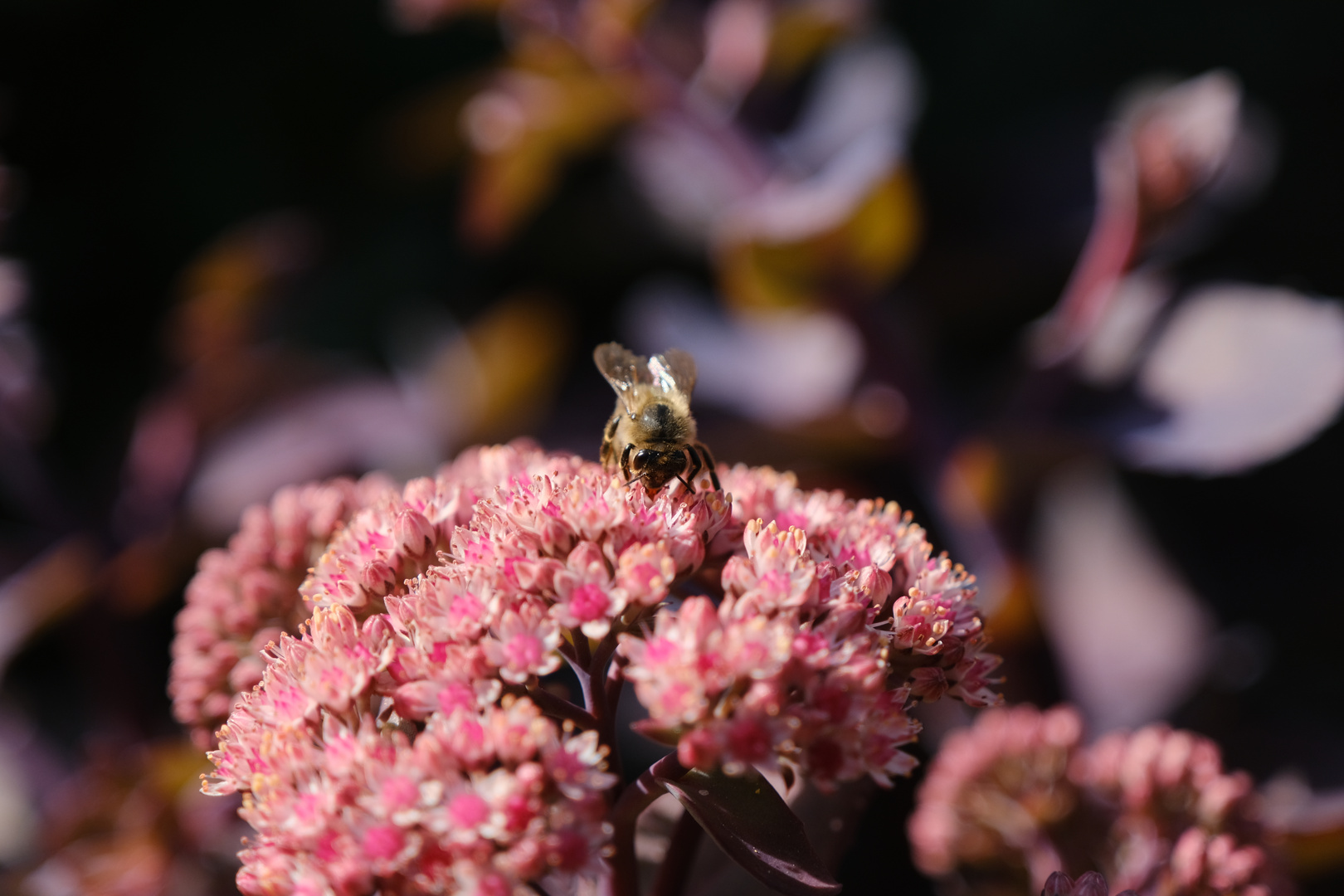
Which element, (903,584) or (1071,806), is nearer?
(903,584)

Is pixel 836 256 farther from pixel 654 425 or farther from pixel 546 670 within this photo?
pixel 546 670

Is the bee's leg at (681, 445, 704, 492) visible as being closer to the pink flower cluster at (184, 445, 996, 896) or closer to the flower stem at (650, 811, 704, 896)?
the pink flower cluster at (184, 445, 996, 896)

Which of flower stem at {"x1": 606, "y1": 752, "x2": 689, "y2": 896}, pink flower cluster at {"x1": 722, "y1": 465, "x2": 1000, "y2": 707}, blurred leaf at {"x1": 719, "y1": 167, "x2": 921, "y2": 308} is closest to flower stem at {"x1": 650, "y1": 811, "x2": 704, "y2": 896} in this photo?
flower stem at {"x1": 606, "y1": 752, "x2": 689, "y2": 896}

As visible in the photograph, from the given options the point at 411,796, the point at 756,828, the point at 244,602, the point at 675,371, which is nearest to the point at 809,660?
the point at 756,828

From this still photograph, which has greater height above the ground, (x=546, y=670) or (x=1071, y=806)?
(x=1071, y=806)

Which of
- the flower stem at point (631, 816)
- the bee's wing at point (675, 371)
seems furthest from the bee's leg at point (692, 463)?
the flower stem at point (631, 816)

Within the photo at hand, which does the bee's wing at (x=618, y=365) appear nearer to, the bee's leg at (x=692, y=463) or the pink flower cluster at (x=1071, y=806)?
the bee's leg at (x=692, y=463)

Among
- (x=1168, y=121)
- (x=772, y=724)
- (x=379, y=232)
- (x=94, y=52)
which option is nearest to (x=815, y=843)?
(x=772, y=724)
